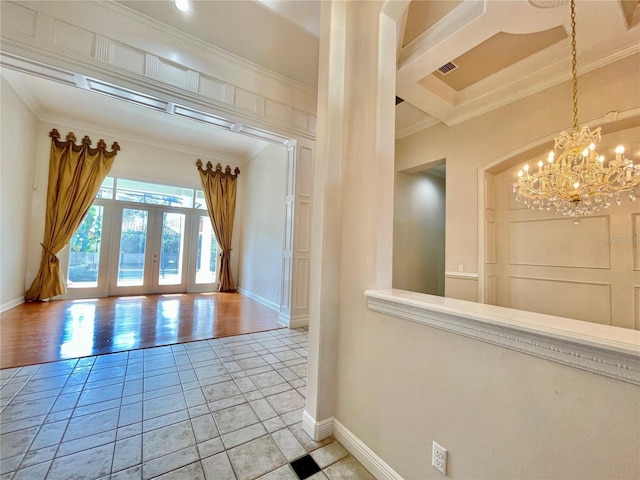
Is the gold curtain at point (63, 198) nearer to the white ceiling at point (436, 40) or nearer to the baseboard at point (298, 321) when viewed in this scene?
the white ceiling at point (436, 40)

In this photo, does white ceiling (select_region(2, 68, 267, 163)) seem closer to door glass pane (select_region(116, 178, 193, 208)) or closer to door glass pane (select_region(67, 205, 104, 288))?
door glass pane (select_region(116, 178, 193, 208))

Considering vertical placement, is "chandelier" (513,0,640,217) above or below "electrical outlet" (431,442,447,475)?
above

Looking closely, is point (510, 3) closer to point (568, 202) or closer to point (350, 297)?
point (568, 202)

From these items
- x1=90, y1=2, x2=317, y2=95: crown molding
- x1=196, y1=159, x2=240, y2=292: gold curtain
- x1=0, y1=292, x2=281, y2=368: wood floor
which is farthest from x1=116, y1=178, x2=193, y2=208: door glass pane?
x1=90, y1=2, x2=317, y2=95: crown molding

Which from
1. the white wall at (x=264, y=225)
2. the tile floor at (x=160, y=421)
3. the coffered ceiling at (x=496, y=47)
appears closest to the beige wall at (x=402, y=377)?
the tile floor at (x=160, y=421)

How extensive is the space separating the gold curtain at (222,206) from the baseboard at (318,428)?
241 inches

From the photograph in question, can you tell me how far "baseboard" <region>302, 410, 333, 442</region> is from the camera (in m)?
1.71

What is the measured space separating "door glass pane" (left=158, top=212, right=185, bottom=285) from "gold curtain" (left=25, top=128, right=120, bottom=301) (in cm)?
164

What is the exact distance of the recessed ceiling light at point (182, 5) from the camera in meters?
2.80

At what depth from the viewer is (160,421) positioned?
72.9 inches

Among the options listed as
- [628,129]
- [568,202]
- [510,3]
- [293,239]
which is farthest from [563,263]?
[293,239]

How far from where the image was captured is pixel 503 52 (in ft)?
10.4

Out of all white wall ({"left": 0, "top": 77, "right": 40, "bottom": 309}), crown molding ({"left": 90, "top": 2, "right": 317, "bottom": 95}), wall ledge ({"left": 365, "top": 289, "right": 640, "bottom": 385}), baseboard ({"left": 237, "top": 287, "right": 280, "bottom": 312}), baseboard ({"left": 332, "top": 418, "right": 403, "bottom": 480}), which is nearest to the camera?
wall ledge ({"left": 365, "top": 289, "right": 640, "bottom": 385})

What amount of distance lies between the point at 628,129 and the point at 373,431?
414 cm
